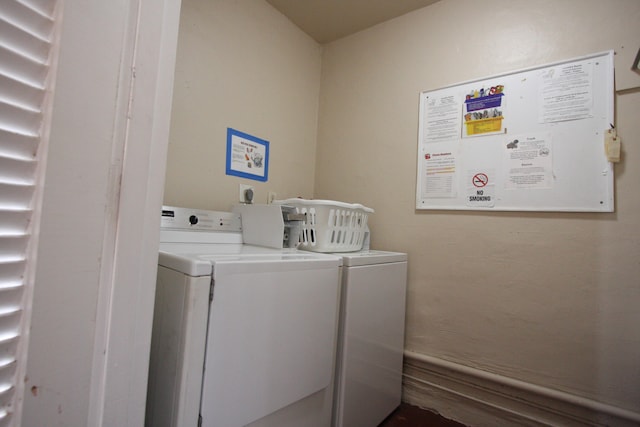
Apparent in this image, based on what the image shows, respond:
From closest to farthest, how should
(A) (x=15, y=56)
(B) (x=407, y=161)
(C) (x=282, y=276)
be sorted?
(A) (x=15, y=56) < (C) (x=282, y=276) < (B) (x=407, y=161)

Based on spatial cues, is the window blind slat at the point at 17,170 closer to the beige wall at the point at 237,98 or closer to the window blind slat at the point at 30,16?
the window blind slat at the point at 30,16

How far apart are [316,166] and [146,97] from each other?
1680mm

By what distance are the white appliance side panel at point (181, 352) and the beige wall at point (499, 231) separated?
1.29 meters

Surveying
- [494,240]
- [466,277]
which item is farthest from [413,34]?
[466,277]

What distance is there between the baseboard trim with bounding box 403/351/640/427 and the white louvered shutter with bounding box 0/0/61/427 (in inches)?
64.7

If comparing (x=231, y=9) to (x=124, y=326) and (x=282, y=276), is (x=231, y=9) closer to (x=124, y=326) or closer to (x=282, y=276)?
(x=282, y=276)

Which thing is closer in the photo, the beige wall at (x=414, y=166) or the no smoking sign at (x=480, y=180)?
the beige wall at (x=414, y=166)

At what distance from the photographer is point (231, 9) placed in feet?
5.40

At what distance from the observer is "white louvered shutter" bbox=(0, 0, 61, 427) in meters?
0.42

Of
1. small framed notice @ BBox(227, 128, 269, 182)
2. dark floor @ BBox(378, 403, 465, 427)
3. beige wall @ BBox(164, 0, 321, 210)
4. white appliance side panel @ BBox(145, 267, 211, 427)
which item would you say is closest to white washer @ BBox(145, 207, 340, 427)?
white appliance side panel @ BBox(145, 267, 211, 427)

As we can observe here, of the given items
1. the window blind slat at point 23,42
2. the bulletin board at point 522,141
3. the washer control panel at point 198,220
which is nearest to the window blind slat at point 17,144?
the window blind slat at point 23,42

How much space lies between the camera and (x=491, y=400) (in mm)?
1437

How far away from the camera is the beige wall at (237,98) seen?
1.46m

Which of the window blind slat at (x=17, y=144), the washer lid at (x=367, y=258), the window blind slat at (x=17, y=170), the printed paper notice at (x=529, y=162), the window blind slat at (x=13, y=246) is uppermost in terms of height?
the printed paper notice at (x=529, y=162)
